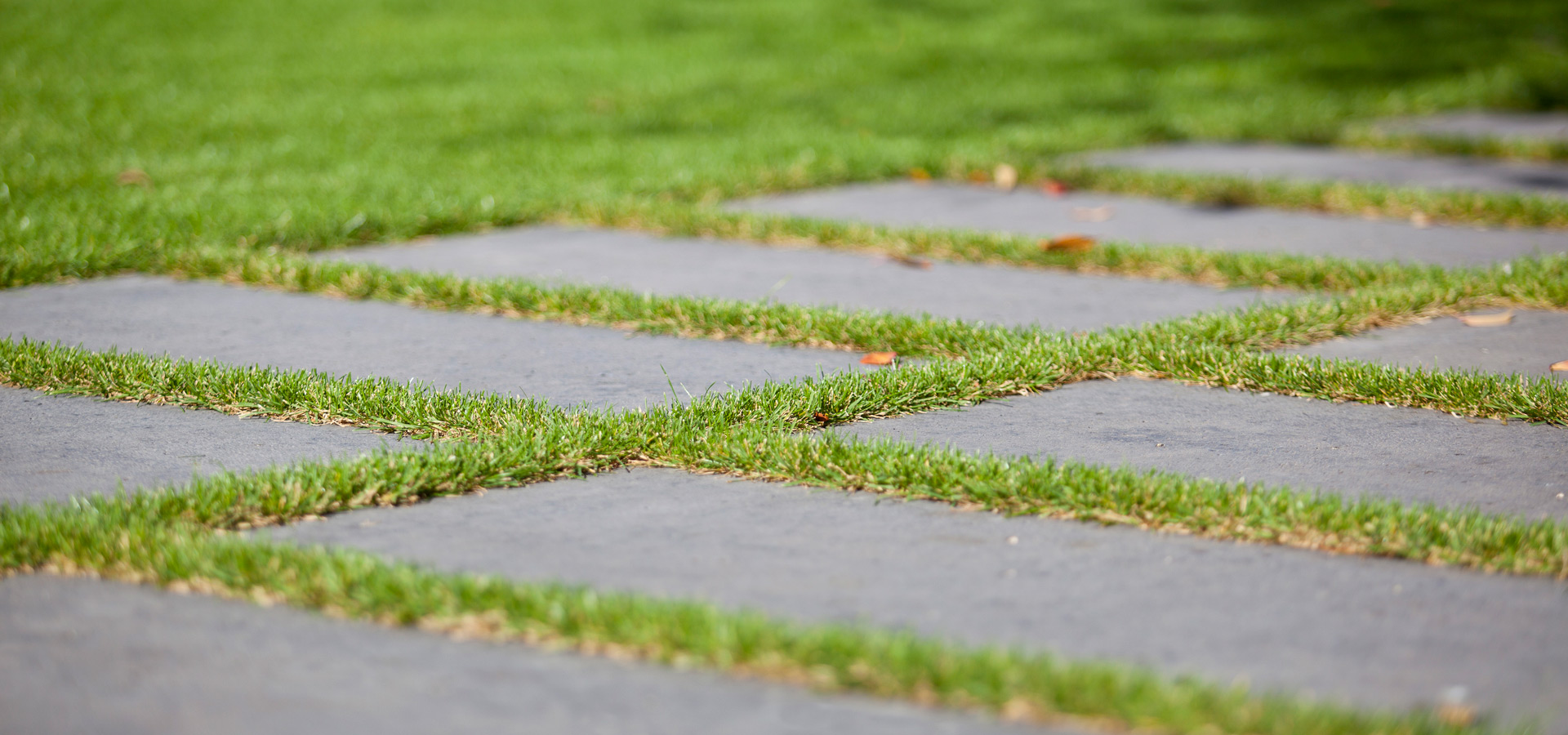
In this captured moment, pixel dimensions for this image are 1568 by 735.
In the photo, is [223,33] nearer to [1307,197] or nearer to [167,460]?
[1307,197]

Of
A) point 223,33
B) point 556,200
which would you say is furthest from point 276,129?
point 223,33

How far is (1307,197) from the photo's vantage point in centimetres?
531

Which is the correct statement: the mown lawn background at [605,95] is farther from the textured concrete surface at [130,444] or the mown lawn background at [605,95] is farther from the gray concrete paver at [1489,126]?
the textured concrete surface at [130,444]

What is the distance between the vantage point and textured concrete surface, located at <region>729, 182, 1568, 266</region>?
4.66 metres

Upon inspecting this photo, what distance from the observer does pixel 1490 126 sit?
7418 millimetres

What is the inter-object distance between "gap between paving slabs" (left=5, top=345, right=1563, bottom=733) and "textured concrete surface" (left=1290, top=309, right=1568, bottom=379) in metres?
1.08

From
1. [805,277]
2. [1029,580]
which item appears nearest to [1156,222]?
[805,277]

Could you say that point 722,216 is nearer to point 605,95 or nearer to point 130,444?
point 130,444

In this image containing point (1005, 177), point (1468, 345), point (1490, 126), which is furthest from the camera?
point (1490, 126)

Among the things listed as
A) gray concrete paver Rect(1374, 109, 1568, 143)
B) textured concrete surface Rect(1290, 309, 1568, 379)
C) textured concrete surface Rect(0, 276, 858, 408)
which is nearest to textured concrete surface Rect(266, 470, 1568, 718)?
textured concrete surface Rect(0, 276, 858, 408)

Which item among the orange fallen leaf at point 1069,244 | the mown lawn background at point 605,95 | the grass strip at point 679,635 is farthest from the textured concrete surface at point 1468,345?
the mown lawn background at point 605,95

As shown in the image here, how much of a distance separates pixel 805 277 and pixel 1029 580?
231 centimetres

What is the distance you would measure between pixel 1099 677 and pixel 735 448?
1.02 metres

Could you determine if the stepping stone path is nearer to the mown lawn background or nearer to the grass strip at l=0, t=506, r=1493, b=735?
the grass strip at l=0, t=506, r=1493, b=735
